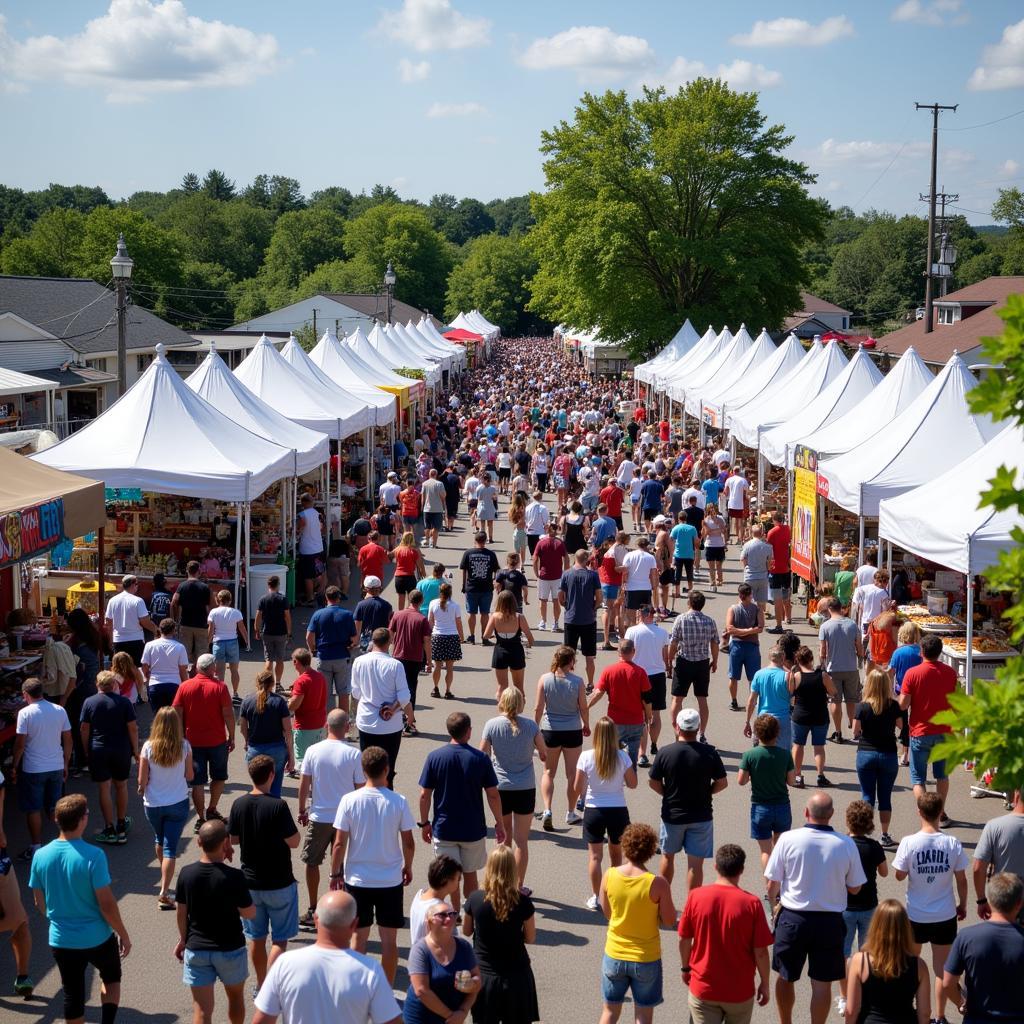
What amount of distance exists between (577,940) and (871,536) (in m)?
10.6

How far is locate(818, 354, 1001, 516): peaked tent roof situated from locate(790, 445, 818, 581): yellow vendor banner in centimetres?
104

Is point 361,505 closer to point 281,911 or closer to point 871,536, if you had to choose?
point 871,536

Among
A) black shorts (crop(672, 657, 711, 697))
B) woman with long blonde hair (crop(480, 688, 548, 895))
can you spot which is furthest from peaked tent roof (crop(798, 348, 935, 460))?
woman with long blonde hair (crop(480, 688, 548, 895))

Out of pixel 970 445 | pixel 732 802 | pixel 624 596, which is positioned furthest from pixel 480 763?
pixel 970 445

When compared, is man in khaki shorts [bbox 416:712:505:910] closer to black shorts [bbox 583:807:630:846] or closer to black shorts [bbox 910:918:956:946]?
black shorts [bbox 583:807:630:846]

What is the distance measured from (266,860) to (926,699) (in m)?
5.37

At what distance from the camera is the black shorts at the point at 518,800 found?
7.72 m

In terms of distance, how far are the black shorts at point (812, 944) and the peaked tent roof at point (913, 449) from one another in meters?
8.55

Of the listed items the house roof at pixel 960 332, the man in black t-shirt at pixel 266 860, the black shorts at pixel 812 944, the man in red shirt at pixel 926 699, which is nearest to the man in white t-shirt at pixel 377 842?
the man in black t-shirt at pixel 266 860

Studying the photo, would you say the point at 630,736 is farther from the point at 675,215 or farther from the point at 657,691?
the point at 675,215

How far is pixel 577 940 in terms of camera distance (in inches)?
288

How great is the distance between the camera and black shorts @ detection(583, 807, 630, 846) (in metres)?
7.36

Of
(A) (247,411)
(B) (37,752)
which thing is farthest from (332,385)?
(B) (37,752)

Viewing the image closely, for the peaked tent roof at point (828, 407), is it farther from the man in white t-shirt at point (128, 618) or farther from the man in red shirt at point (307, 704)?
the man in red shirt at point (307, 704)
